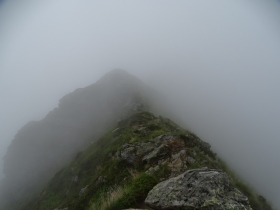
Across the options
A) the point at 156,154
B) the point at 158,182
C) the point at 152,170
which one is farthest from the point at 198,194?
the point at 156,154

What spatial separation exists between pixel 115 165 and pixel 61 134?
158 feet

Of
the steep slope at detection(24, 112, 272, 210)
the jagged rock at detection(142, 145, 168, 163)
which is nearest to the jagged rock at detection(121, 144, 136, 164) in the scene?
the steep slope at detection(24, 112, 272, 210)

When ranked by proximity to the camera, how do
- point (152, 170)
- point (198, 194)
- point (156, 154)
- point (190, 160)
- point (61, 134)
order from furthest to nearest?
point (61, 134) → point (156, 154) → point (190, 160) → point (152, 170) → point (198, 194)

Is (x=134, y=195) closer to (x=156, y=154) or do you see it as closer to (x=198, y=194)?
(x=198, y=194)

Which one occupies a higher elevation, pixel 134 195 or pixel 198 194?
pixel 134 195

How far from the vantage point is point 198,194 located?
699 centimetres

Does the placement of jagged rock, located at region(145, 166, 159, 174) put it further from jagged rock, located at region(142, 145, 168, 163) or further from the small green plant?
the small green plant

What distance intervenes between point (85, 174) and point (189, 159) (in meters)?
14.5

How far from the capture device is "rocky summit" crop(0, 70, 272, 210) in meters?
7.58

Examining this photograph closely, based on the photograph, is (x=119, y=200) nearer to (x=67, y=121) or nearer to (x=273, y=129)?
(x=67, y=121)

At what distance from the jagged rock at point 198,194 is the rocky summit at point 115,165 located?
4cm

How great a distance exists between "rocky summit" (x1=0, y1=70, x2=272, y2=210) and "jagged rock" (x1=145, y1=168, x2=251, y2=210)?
36mm

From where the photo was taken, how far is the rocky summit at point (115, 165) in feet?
24.9

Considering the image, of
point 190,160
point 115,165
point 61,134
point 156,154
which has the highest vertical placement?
point 115,165
